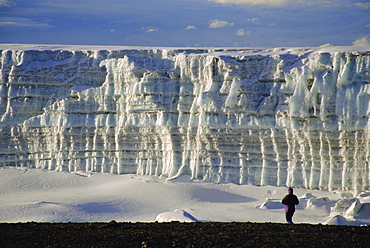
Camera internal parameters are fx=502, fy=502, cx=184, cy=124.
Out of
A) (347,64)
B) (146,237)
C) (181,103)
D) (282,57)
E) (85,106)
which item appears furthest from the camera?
(85,106)

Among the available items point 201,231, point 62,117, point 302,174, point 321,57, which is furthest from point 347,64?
point 62,117

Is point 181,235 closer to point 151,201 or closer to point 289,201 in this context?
point 289,201

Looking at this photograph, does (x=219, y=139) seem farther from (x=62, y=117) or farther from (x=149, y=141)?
(x=62, y=117)

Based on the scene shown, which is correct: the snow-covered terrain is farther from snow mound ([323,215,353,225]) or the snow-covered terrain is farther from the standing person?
the standing person

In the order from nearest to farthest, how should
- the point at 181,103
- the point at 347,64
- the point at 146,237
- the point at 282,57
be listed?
the point at 146,237
the point at 347,64
the point at 282,57
the point at 181,103

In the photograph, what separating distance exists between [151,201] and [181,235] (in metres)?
8.32

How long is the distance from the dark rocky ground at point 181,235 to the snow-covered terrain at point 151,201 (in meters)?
3.53

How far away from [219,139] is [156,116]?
3007 mm

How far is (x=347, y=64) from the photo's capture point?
18375mm

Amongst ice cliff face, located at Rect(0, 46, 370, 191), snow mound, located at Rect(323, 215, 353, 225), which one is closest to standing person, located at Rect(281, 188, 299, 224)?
snow mound, located at Rect(323, 215, 353, 225)

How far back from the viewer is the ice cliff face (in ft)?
61.1

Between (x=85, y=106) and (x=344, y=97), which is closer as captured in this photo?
(x=344, y=97)

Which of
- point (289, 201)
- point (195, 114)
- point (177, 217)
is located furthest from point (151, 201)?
point (289, 201)

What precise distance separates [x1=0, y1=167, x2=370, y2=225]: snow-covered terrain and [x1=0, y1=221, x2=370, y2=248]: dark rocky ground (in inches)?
139
